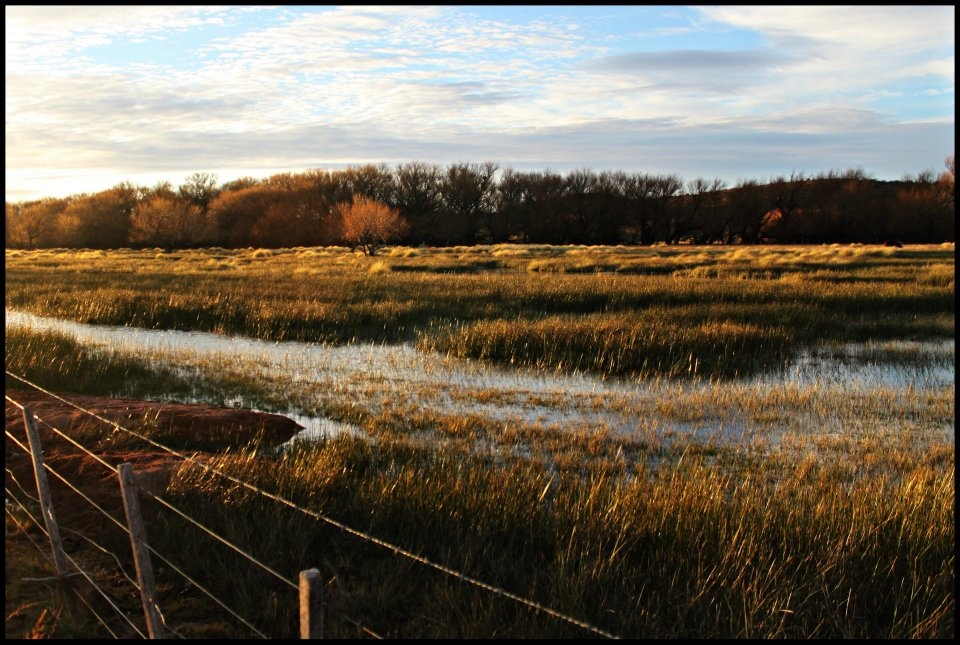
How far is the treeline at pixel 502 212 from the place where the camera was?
7938cm

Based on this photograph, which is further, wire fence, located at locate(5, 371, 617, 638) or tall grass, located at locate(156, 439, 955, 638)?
tall grass, located at locate(156, 439, 955, 638)

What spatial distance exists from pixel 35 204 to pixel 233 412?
355ft

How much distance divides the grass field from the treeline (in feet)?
216

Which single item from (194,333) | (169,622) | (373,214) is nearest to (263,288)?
(194,333)

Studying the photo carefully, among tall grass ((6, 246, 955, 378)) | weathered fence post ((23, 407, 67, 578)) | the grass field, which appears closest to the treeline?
tall grass ((6, 246, 955, 378))

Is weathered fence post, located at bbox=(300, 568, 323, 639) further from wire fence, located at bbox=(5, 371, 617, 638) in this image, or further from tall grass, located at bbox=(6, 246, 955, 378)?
tall grass, located at bbox=(6, 246, 955, 378)

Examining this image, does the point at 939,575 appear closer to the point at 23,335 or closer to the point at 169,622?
the point at 169,622

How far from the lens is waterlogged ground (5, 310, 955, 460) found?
970 cm

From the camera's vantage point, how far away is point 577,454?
8414mm

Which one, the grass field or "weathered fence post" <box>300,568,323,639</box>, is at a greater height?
"weathered fence post" <box>300,568,323,639</box>

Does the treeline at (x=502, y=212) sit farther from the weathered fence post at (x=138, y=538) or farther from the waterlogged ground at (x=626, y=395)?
the weathered fence post at (x=138, y=538)

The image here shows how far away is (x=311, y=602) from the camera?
2.58 meters

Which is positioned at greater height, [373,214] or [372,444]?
[373,214]

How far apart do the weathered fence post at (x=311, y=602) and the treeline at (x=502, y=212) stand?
257 ft
